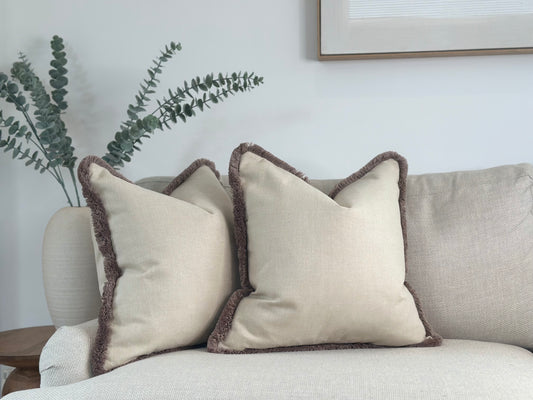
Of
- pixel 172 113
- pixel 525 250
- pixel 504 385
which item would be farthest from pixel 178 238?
pixel 525 250

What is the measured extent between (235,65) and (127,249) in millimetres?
923

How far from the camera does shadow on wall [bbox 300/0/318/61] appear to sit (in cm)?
206

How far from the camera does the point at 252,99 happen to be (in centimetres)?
210

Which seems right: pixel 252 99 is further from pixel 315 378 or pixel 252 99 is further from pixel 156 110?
pixel 315 378

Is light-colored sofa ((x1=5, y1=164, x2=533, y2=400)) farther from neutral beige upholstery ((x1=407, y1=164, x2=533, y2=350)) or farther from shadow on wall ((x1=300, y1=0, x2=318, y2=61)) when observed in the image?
shadow on wall ((x1=300, y1=0, x2=318, y2=61))

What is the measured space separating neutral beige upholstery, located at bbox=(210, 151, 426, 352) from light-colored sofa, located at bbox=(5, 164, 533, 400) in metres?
0.05

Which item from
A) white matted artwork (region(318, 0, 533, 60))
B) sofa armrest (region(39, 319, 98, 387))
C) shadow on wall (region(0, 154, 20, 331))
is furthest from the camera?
shadow on wall (region(0, 154, 20, 331))

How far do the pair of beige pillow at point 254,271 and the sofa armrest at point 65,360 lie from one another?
3 cm

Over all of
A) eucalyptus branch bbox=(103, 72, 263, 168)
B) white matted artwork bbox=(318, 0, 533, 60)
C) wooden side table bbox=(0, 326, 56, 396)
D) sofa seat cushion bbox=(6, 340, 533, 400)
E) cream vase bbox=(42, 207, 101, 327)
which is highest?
white matted artwork bbox=(318, 0, 533, 60)

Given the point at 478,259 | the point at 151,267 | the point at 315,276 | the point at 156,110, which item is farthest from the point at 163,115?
the point at 478,259

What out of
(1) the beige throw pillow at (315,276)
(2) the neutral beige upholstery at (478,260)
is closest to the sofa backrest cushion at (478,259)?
(2) the neutral beige upholstery at (478,260)

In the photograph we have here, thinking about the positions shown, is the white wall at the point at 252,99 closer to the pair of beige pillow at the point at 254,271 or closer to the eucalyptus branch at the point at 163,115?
the eucalyptus branch at the point at 163,115

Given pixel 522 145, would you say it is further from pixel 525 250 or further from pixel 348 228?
pixel 348 228

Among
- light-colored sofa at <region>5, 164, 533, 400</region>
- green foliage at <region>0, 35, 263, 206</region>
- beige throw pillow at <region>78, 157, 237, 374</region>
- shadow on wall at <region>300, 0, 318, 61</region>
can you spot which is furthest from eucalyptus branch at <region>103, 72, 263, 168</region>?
beige throw pillow at <region>78, 157, 237, 374</region>
